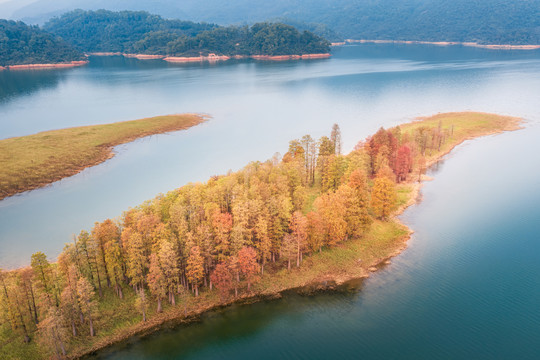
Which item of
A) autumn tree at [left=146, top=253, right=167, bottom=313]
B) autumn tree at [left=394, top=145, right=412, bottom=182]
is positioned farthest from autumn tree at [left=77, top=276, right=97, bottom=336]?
autumn tree at [left=394, top=145, right=412, bottom=182]

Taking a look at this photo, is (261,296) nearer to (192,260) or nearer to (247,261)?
(247,261)

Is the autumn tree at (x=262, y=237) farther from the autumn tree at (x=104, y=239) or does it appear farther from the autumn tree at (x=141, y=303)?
the autumn tree at (x=104, y=239)

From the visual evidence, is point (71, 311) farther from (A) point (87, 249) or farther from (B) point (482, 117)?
(B) point (482, 117)

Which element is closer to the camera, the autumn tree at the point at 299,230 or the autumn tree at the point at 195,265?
the autumn tree at the point at 195,265

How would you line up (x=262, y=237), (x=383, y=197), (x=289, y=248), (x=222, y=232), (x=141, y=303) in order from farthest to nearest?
(x=383, y=197) < (x=289, y=248) < (x=262, y=237) < (x=222, y=232) < (x=141, y=303)

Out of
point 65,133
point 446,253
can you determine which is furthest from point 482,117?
point 65,133

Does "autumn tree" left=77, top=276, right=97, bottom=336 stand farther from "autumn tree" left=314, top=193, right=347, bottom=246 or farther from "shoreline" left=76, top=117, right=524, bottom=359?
"autumn tree" left=314, top=193, right=347, bottom=246

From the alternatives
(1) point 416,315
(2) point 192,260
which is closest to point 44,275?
(2) point 192,260

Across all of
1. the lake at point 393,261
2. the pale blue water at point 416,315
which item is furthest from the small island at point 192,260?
the lake at point 393,261
